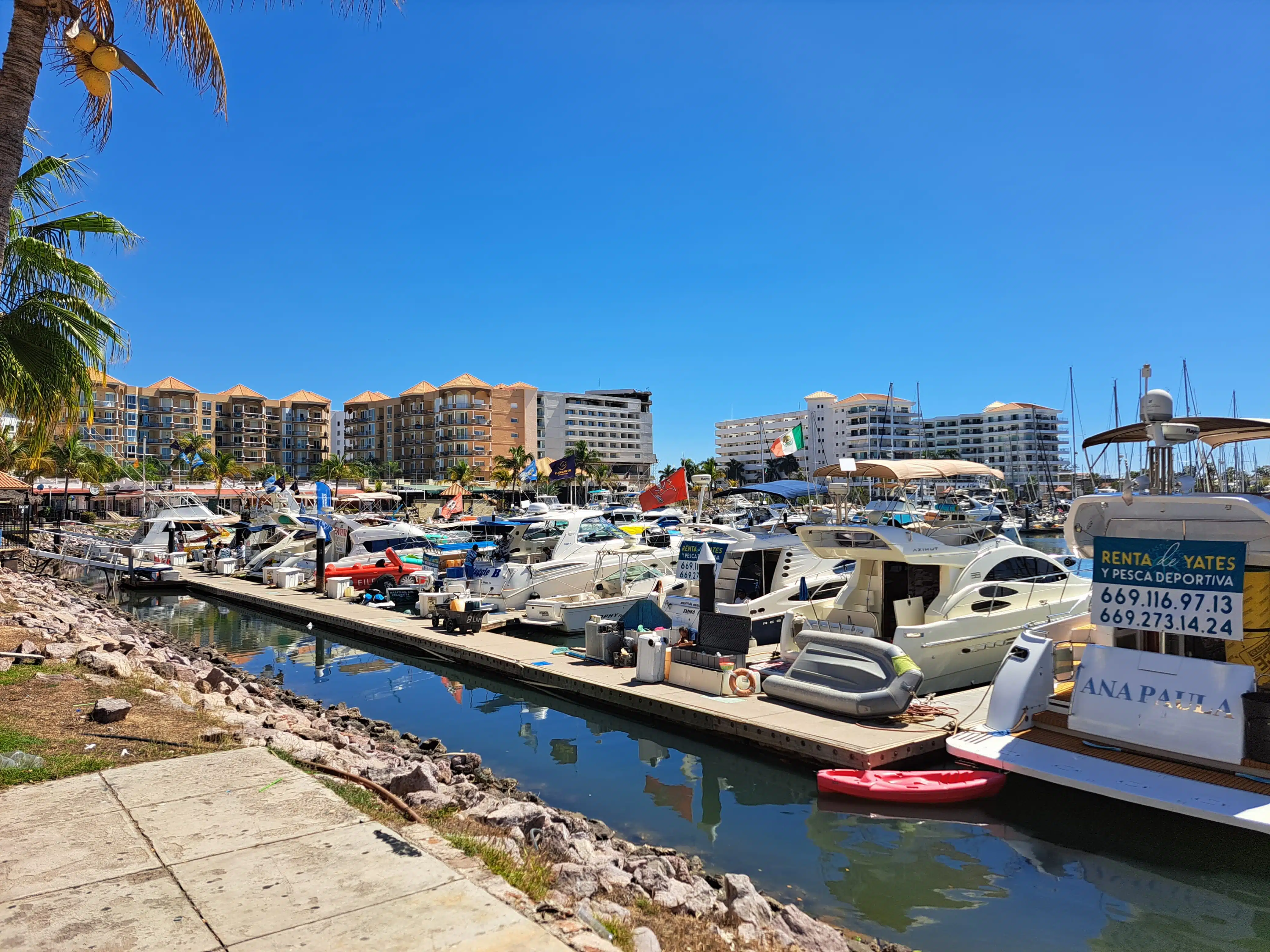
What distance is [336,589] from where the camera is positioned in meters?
26.2

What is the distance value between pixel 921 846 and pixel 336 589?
21804 mm

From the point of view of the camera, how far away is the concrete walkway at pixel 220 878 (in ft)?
14.8

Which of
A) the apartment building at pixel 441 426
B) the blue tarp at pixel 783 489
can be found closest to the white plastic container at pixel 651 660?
the blue tarp at pixel 783 489

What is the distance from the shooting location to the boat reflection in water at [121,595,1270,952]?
23.6 feet

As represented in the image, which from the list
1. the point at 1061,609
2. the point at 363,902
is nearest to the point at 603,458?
the point at 1061,609

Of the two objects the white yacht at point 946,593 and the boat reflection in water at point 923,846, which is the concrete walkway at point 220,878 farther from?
the white yacht at point 946,593

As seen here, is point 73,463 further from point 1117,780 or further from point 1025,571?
point 1117,780

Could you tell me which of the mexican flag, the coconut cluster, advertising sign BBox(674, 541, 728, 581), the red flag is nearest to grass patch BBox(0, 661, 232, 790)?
the coconut cluster

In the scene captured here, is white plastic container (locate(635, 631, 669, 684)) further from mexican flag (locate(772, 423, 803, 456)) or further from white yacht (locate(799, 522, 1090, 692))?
mexican flag (locate(772, 423, 803, 456))

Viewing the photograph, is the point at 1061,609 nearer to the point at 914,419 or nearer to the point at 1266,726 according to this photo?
the point at 1266,726

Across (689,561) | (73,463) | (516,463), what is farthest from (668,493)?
(516,463)

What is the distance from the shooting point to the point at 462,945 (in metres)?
4.48

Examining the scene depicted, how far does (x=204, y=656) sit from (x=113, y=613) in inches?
317

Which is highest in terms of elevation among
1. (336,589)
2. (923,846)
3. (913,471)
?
(913,471)
